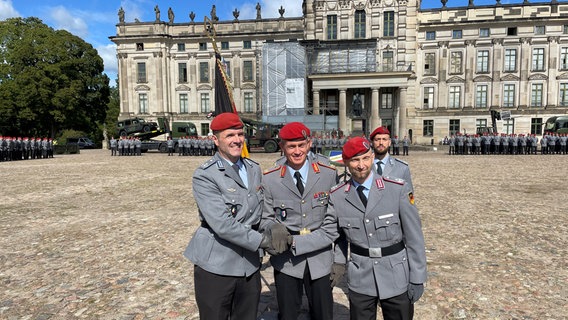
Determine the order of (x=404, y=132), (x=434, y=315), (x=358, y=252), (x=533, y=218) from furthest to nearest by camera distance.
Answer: (x=404, y=132) → (x=533, y=218) → (x=434, y=315) → (x=358, y=252)

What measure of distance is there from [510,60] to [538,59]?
299 cm

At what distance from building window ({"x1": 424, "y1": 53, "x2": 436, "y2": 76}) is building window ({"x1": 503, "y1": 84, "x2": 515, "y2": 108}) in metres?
8.15

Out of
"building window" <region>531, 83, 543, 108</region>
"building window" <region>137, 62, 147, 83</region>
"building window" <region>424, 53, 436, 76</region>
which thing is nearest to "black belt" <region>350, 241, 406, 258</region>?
"building window" <region>424, 53, 436, 76</region>

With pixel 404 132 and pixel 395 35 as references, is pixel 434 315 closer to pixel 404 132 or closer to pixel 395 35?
pixel 404 132

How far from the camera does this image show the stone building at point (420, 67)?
3803 cm

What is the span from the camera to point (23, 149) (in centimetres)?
2614

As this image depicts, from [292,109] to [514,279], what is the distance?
115 ft

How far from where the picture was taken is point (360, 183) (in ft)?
8.73

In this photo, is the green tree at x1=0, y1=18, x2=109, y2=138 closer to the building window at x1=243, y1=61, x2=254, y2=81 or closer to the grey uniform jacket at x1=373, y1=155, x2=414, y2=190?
the building window at x1=243, y1=61, x2=254, y2=81

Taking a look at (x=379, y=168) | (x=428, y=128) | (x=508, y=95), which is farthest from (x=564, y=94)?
(x=379, y=168)

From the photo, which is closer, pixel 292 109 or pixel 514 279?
pixel 514 279

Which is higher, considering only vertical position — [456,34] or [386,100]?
[456,34]

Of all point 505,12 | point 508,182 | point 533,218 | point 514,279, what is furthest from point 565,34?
point 514,279

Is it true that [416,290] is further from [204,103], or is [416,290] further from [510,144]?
[204,103]
